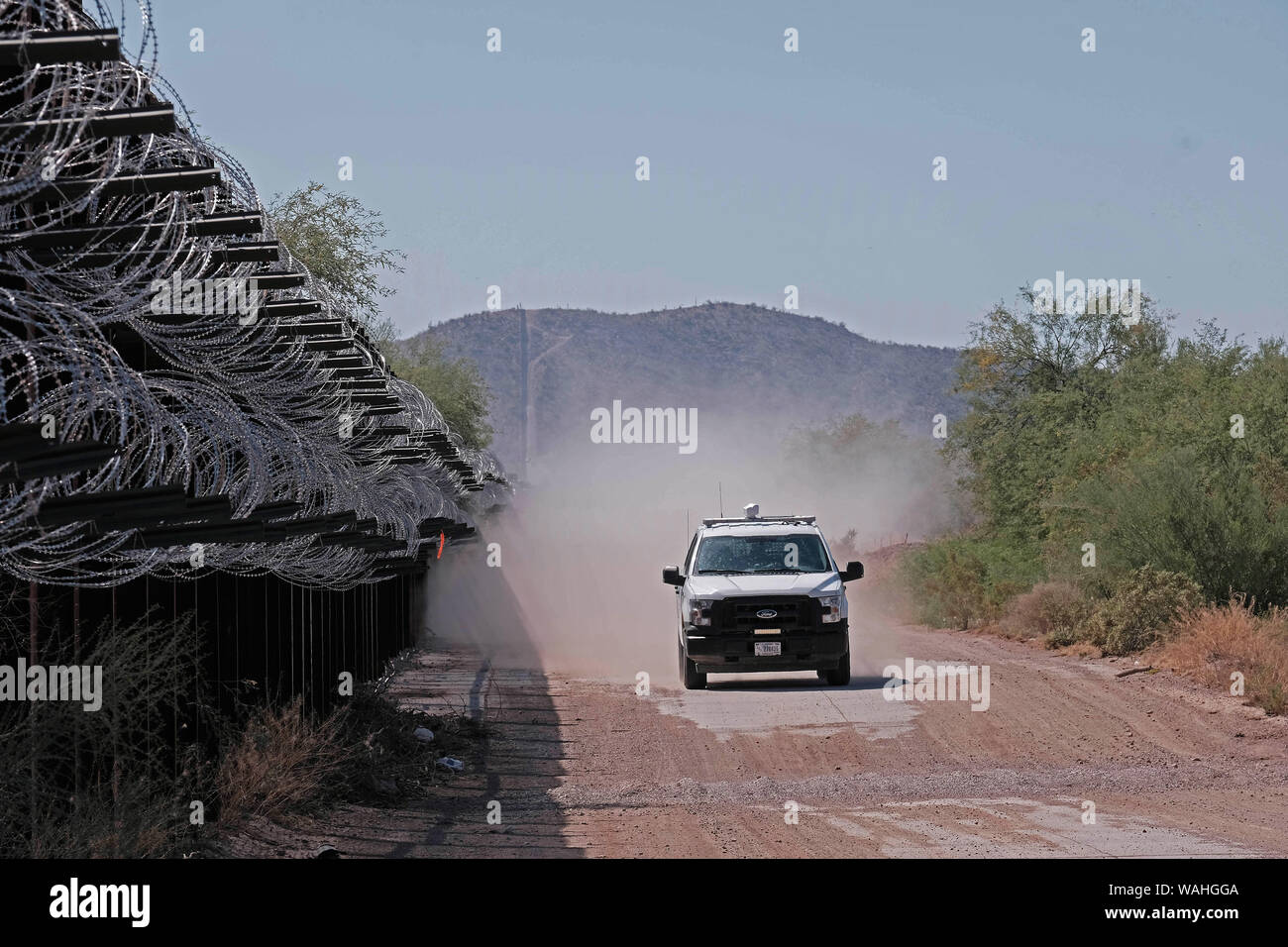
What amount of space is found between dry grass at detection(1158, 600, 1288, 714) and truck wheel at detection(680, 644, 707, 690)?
23.8 feet

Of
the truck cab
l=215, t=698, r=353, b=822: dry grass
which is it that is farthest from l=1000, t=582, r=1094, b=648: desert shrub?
l=215, t=698, r=353, b=822: dry grass

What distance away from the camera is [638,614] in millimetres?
40750

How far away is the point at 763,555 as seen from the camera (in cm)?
2383

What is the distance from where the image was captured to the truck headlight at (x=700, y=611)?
872 inches

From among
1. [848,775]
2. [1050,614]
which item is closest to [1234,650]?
[1050,614]

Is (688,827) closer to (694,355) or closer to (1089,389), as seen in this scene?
(1089,389)

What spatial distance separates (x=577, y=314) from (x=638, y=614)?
133858 mm

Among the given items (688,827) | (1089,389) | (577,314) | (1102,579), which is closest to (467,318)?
(577,314)

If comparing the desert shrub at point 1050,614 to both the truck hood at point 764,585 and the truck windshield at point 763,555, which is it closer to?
the truck windshield at point 763,555

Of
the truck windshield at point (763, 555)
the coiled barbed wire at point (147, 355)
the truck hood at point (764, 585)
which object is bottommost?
the truck hood at point (764, 585)

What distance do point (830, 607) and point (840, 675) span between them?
68.1 inches

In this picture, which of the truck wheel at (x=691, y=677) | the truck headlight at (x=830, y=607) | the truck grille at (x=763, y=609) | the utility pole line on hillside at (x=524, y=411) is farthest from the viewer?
the utility pole line on hillside at (x=524, y=411)

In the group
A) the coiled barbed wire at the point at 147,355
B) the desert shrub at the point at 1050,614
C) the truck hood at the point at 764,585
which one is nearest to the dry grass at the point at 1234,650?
the desert shrub at the point at 1050,614

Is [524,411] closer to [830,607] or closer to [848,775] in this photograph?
[830,607]
